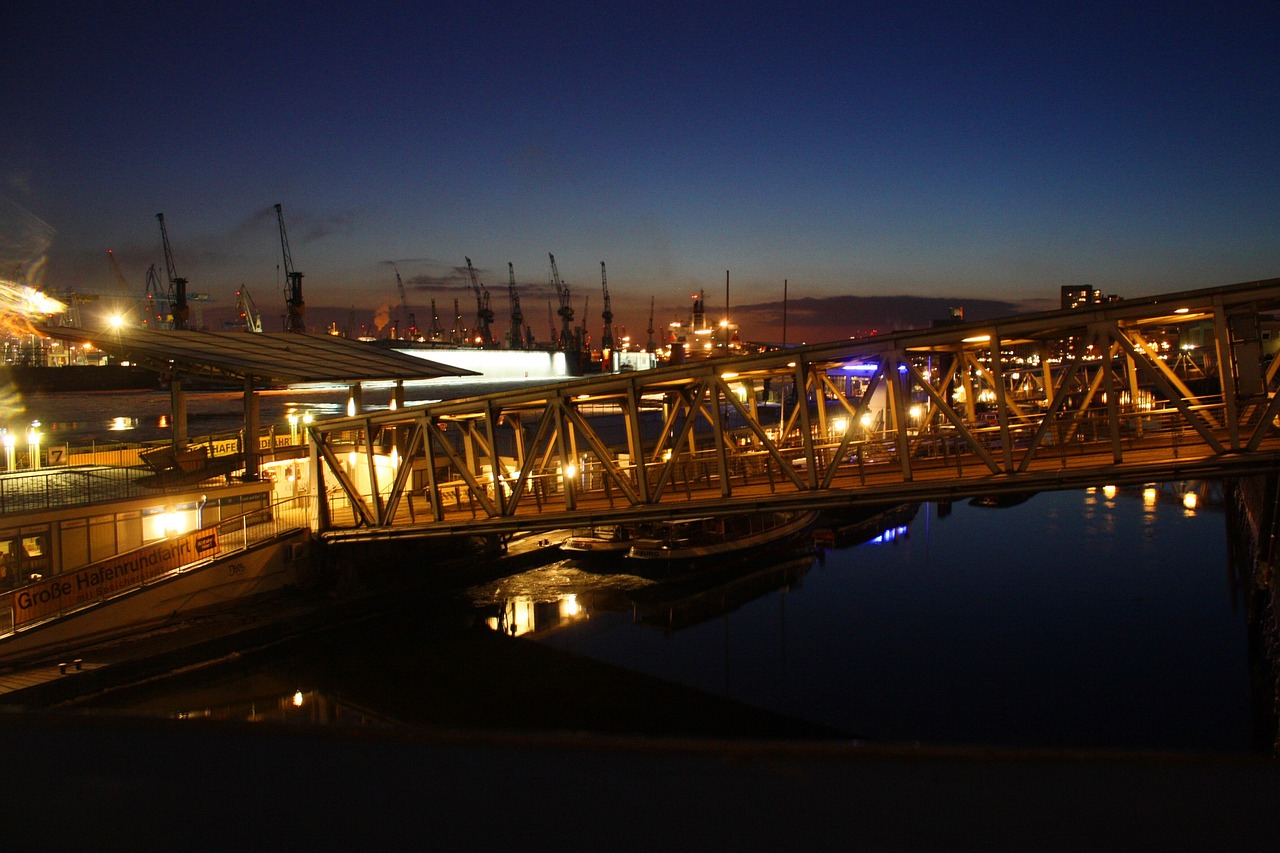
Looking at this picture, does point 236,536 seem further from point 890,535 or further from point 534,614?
point 890,535

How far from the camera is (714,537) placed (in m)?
26.0

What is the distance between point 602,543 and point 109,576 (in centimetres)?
1394

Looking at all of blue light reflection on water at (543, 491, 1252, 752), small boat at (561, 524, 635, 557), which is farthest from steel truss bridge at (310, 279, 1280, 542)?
blue light reflection on water at (543, 491, 1252, 752)

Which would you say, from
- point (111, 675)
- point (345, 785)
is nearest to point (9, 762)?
point (345, 785)

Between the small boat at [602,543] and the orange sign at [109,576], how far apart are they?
1135 cm

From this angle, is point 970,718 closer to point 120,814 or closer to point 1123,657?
point 1123,657

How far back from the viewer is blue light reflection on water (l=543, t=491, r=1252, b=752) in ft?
48.5

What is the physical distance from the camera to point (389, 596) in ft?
68.7

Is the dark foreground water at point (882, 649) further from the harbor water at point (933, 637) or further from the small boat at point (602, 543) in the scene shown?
the small boat at point (602, 543)

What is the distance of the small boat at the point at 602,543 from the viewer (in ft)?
86.0

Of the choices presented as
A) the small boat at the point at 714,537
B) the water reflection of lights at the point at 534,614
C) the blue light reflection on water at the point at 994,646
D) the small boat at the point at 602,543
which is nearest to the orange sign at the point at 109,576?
the water reflection of lights at the point at 534,614

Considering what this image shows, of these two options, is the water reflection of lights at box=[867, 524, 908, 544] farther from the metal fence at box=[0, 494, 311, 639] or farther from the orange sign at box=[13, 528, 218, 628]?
the orange sign at box=[13, 528, 218, 628]

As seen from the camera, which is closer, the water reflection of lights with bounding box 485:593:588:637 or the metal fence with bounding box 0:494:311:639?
the metal fence with bounding box 0:494:311:639

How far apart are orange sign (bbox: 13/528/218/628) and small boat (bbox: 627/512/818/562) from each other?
12.1 meters
